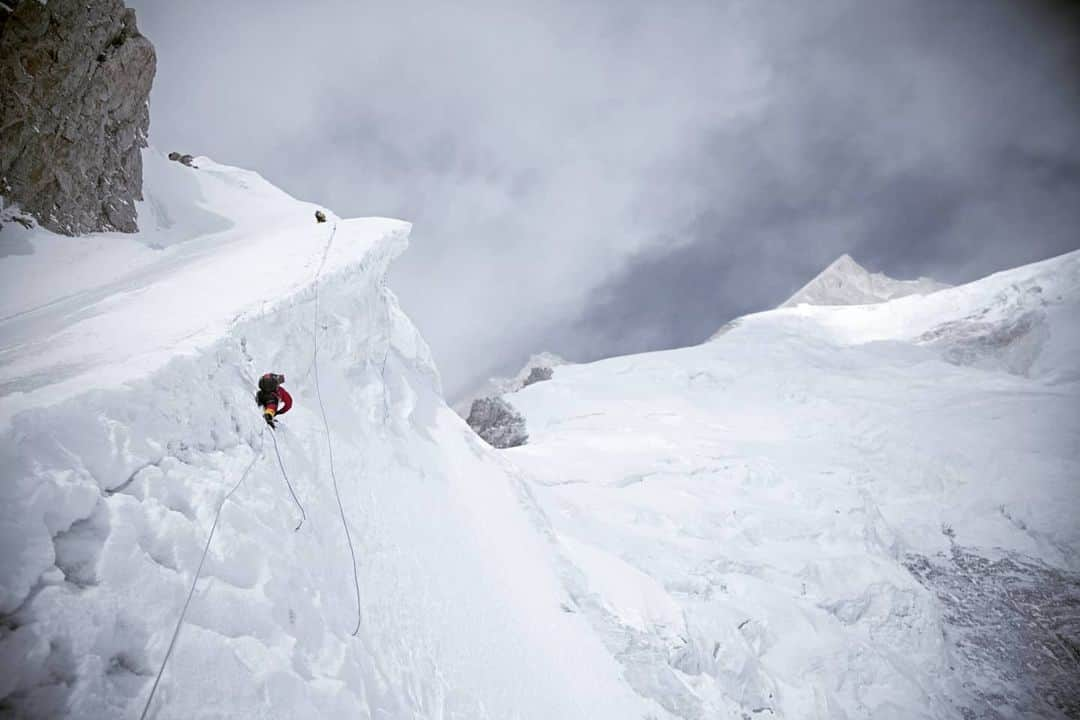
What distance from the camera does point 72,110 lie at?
16.3 m

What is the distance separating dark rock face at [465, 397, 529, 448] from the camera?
4625 cm

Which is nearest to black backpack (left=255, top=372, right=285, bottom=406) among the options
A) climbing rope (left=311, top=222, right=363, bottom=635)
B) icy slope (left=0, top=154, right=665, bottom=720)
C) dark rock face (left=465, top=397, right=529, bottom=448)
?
icy slope (left=0, top=154, right=665, bottom=720)

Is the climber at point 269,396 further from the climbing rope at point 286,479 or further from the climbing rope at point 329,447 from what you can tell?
the climbing rope at point 329,447

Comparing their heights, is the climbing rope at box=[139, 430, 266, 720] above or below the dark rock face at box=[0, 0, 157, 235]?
below

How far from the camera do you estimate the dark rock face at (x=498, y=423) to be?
152 ft

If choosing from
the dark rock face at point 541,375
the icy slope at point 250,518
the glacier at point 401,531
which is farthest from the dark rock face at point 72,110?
the dark rock face at point 541,375

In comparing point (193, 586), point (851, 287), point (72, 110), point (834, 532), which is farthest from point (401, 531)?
point (851, 287)

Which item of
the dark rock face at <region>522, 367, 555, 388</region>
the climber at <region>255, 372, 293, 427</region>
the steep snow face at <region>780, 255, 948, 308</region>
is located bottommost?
the climber at <region>255, 372, 293, 427</region>

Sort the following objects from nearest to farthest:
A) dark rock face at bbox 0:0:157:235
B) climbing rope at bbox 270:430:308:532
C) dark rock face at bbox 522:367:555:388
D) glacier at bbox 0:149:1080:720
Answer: glacier at bbox 0:149:1080:720
climbing rope at bbox 270:430:308:532
dark rock face at bbox 0:0:157:235
dark rock face at bbox 522:367:555:388

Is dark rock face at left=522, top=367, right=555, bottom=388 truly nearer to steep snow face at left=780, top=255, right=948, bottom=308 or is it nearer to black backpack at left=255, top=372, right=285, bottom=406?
black backpack at left=255, top=372, right=285, bottom=406

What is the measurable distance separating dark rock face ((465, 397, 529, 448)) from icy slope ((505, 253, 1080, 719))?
11.6 ft

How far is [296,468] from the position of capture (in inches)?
283

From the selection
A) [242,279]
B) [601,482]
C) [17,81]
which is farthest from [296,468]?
[601,482]

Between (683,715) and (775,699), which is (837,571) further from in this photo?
(683,715)
